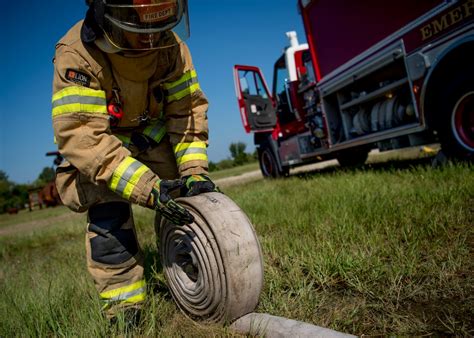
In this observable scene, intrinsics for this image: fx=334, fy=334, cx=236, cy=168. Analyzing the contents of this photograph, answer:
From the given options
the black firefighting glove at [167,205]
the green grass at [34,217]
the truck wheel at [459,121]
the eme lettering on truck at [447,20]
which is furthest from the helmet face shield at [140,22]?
the green grass at [34,217]

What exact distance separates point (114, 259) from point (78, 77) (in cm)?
91

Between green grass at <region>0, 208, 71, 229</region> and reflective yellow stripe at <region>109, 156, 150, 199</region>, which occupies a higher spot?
reflective yellow stripe at <region>109, 156, 150, 199</region>

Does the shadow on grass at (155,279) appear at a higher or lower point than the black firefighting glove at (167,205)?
lower

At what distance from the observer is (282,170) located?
7586 millimetres

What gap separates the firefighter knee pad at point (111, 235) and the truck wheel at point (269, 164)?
237 inches

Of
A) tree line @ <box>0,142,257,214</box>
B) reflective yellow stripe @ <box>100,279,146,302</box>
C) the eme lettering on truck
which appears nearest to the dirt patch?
reflective yellow stripe @ <box>100,279,146,302</box>

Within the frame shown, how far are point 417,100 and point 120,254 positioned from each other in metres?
3.71

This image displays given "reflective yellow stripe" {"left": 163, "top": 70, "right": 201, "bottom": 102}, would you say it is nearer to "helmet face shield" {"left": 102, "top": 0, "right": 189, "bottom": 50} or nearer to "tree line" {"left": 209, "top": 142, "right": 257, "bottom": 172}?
"helmet face shield" {"left": 102, "top": 0, "right": 189, "bottom": 50}

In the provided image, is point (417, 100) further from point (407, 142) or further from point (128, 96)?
point (128, 96)

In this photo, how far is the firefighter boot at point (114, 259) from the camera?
5.48 ft

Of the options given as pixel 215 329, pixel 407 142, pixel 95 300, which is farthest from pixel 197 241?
pixel 407 142

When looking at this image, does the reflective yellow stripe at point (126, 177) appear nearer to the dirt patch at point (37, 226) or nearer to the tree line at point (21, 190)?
the dirt patch at point (37, 226)

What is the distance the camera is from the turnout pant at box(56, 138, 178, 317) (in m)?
1.68

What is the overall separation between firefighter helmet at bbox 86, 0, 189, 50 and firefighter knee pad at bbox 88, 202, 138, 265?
83cm
